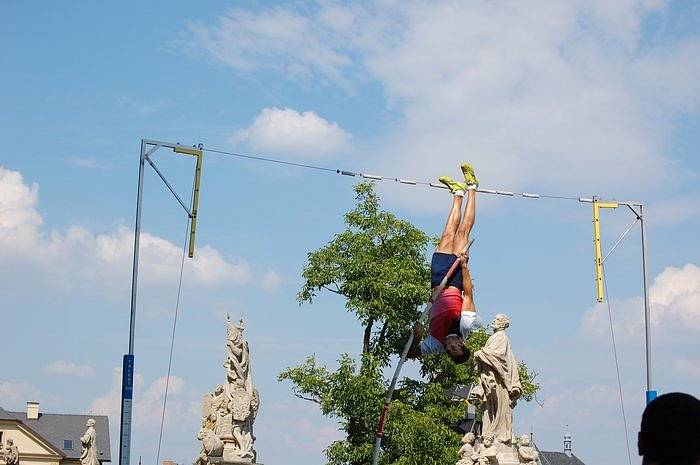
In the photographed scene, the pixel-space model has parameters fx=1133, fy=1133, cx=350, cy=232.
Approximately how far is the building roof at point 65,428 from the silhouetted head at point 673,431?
74700 mm

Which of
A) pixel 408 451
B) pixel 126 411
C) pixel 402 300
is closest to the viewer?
pixel 126 411

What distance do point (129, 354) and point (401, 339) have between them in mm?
19327

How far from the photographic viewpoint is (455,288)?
14.2 metres

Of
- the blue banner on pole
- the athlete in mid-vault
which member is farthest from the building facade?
the athlete in mid-vault

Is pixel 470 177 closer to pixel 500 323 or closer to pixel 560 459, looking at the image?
pixel 500 323

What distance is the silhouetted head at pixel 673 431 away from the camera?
3381 millimetres

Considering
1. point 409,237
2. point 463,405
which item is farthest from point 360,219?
point 463,405

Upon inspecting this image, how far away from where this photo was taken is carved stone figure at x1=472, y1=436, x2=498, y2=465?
15602 millimetres

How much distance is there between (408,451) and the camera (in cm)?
3394

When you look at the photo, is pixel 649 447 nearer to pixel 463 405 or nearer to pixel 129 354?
pixel 129 354

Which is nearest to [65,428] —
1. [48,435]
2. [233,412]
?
[48,435]

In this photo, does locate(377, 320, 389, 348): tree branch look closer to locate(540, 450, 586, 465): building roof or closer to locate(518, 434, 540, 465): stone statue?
locate(518, 434, 540, 465): stone statue

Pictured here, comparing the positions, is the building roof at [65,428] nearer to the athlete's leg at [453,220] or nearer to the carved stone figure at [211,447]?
the carved stone figure at [211,447]

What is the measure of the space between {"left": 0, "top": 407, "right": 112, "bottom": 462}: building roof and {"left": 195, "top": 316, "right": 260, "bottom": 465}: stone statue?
55.1m
